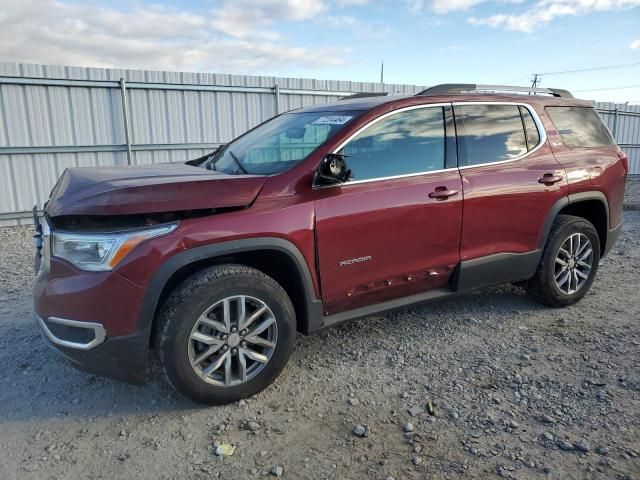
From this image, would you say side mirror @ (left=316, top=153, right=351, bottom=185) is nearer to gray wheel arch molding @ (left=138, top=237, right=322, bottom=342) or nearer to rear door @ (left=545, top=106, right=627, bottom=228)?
gray wheel arch molding @ (left=138, top=237, right=322, bottom=342)

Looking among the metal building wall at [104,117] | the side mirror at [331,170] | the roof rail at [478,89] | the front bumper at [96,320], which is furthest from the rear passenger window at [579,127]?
the metal building wall at [104,117]

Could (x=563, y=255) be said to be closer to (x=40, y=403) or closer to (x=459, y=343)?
(x=459, y=343)

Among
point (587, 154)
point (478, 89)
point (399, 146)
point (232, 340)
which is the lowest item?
point (232, 340)

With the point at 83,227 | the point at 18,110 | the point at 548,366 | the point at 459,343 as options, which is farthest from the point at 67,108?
the point at 548,366

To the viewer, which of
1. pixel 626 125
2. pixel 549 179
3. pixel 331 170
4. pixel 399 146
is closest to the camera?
pixel 331 170

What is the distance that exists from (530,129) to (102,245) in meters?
3.50

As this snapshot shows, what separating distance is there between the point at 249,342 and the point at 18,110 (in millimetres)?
7657

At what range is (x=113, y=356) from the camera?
2646mm

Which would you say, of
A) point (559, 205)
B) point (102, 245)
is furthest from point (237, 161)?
point (559, 205)

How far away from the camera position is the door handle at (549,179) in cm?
401

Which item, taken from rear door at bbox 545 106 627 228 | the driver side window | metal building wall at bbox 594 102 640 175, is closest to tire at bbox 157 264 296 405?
the driver side window

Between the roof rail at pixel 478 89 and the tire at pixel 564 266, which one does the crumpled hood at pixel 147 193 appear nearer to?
the roof rail at pixel 478 89

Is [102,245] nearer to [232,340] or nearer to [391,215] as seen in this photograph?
[232,340]

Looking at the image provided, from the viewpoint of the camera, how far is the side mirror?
9.77 ft
